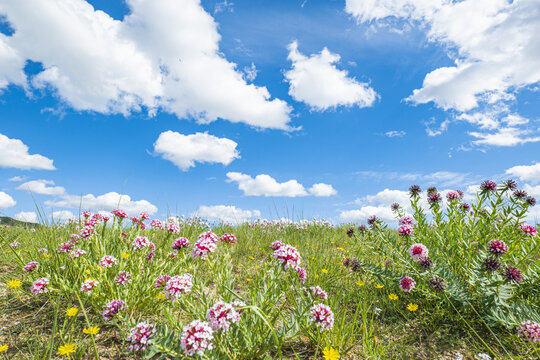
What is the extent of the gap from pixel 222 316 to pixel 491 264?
2.92 meters

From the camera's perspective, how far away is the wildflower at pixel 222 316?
2002 millimetres

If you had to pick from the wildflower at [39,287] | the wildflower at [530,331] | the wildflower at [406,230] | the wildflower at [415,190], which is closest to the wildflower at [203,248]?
the wildflower at [39,287]

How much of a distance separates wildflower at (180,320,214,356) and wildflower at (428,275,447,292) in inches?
108

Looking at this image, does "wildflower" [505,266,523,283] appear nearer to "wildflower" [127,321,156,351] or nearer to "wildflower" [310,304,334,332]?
"wildflower" [310,304,334,332]

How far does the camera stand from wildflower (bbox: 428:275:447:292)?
3369 millimetres

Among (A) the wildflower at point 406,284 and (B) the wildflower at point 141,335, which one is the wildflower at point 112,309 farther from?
(A) the wildflower at point 406,284

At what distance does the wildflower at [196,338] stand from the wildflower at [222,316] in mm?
62

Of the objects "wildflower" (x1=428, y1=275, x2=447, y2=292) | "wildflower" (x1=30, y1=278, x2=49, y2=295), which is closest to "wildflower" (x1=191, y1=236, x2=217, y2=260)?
"wildflower" (x1=30, y1=278, x2=49, y2=295)

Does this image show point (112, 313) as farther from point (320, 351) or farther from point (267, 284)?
point (320, 351)

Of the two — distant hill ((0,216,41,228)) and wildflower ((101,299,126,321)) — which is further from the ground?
distant hill ((0,216,41,228))

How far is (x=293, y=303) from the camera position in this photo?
11.4 feet

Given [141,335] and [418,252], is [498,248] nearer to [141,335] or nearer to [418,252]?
[418,252]

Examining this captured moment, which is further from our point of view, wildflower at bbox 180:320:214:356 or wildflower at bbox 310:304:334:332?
wildflower at bbox 310:304:334:332

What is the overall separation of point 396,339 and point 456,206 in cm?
218
